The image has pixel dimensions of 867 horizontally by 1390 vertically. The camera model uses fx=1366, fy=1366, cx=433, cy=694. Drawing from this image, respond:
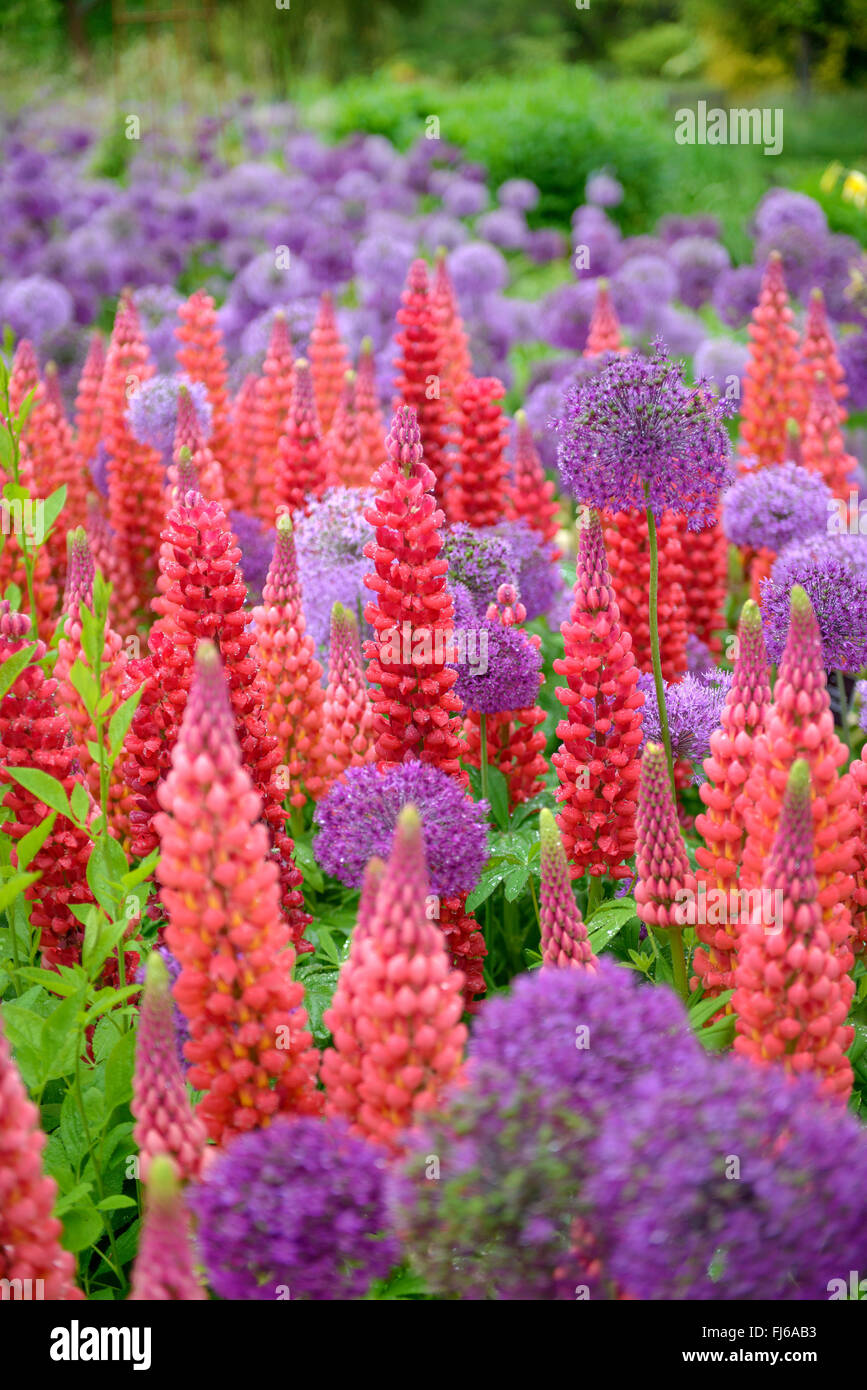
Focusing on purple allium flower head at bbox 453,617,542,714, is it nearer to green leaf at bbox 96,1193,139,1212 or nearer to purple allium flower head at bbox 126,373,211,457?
green leaf at bbox 96,1193,139,1212

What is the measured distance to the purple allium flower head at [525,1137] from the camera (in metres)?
2.13

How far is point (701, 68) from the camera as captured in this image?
32.4m

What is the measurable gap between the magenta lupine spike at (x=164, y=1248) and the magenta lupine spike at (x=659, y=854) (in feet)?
4.85

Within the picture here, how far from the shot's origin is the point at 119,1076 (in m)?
3.11

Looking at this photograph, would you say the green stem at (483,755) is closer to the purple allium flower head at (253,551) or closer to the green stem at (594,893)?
the green stem at (594,893)

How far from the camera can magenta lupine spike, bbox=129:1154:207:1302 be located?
2.02 m

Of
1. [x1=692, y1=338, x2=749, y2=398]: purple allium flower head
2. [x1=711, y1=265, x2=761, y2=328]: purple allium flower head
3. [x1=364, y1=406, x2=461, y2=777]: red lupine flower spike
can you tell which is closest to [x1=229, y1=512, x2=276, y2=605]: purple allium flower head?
[x1=364, y1=406, x2=461, y2=777]: red lupine flower spike

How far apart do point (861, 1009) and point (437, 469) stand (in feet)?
9.38

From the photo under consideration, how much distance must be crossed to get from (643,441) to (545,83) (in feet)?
70.2

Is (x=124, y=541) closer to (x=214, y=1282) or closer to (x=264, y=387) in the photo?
(x=264, y=387)

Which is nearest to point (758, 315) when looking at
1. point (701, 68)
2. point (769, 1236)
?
point (769, 1236)

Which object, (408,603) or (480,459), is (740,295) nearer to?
(480,459)

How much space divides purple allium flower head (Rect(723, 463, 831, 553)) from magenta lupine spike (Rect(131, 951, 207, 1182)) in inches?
140

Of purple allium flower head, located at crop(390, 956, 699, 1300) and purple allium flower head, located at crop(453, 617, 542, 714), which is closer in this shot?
purple allium flower head, located at crop(390, 956, 699, 1300)
